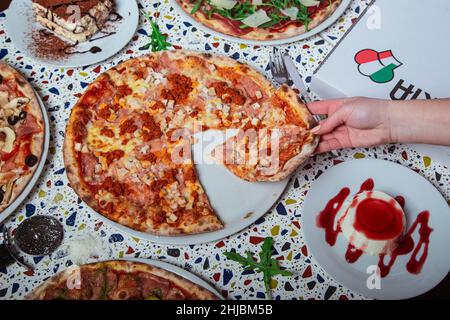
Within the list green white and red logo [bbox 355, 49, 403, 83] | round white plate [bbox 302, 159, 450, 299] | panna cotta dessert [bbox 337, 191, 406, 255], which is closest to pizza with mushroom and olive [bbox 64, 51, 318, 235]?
round white plate [bbox 302, 159, 450, 299]

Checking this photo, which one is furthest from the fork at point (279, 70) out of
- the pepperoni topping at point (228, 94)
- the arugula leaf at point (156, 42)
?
the arugula leaf at point (156, 42)

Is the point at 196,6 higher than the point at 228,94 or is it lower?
higher

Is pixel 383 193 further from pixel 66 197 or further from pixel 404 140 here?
pixel 66 197

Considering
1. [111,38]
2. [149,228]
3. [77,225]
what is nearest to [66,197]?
[77,225]

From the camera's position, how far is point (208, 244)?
2.09 m

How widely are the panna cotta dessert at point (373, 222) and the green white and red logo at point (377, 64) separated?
694 millimetres

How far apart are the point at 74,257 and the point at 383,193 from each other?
149 cm

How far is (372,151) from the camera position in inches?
93.0

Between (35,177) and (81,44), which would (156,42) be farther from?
(35,177)

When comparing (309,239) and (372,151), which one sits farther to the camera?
(372,151)

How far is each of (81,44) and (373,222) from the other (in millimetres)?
1919

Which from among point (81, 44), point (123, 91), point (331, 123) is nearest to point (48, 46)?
point (81, 44)
